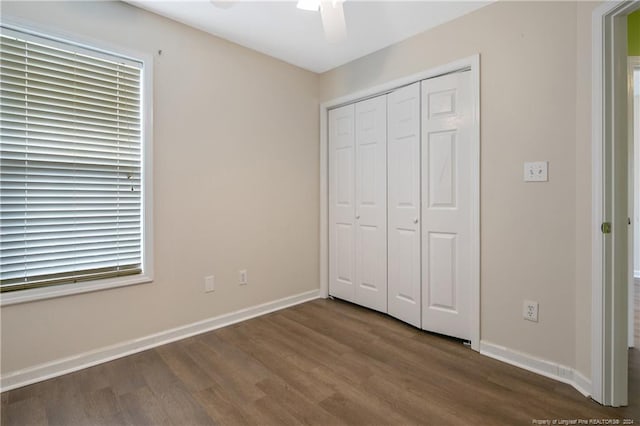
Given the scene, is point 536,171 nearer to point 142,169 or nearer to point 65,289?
point 142,169

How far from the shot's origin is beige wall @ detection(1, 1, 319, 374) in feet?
6.49

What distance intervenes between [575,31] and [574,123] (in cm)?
52

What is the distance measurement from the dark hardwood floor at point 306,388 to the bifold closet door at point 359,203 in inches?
29.0

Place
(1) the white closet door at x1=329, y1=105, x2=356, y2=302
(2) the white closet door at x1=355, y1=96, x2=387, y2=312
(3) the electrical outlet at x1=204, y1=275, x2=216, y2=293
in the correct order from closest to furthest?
(3) the electrical outlet at x1=204, y1=275, x2=216, y2=293 < (2) the white closet door at x1=355, y1=96, x2=387, y2=312 < (1) the white closet door at x1=329, y1=105, x2=356, y2=302

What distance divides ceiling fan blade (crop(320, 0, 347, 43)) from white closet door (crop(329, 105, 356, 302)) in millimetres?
1360

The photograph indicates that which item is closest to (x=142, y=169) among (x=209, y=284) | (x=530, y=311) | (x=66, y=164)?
(x=66, y=164)

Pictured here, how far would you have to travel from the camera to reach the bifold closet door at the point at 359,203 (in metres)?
2.91

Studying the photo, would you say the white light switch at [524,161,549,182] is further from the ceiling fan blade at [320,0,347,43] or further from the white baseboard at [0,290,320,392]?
the white baseboard at [0,290,320,392]

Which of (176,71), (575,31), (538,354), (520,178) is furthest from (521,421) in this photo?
(176,71)

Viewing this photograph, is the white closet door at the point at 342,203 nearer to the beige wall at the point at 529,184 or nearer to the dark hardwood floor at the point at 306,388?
the dark hardwood floor at the point at 306,388

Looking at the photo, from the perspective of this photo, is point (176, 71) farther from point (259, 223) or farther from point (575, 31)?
point (575, 31)

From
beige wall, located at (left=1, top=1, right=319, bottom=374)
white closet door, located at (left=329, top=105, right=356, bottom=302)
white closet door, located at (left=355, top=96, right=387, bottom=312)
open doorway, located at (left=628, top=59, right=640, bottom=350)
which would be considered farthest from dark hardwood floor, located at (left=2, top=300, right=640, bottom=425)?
white closet door, located at (left=329, top=105, right=356, bottom=302)

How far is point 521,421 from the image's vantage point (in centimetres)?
151

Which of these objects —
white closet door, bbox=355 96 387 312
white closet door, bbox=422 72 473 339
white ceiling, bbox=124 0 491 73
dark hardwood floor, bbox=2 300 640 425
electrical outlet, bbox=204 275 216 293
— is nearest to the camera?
dark hardwood floor, bbox=2 300 640 425
